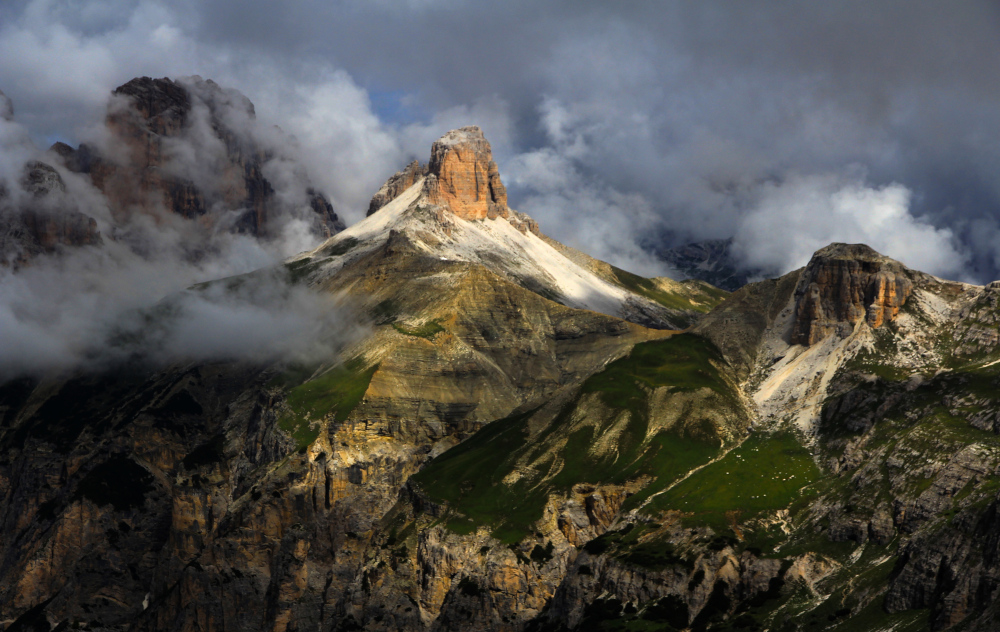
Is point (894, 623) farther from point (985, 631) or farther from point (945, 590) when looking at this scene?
point (985, 631)

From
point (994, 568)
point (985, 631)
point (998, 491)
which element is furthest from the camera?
point (998, 491)

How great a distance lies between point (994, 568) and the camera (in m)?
182

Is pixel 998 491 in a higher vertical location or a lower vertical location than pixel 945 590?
higher

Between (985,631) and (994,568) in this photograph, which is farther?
(994,568)

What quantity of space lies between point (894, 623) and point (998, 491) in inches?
Answer: 1269

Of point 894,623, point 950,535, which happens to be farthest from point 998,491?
point 894,623

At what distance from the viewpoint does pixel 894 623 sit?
19250 centimetres

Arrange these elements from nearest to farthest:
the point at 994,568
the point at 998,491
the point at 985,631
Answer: the point at 985,631 < the point at 994,568 < the point at 998,491

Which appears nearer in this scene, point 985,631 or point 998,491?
point 985,631

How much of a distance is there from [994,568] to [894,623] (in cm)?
2141

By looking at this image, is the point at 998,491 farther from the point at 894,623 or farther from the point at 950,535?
the point at 894,623

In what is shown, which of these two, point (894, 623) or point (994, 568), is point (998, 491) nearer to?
point (994, 568)

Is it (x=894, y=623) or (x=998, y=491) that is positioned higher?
(x=998, y=491)

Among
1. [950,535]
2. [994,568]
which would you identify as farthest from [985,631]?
[950,535]
